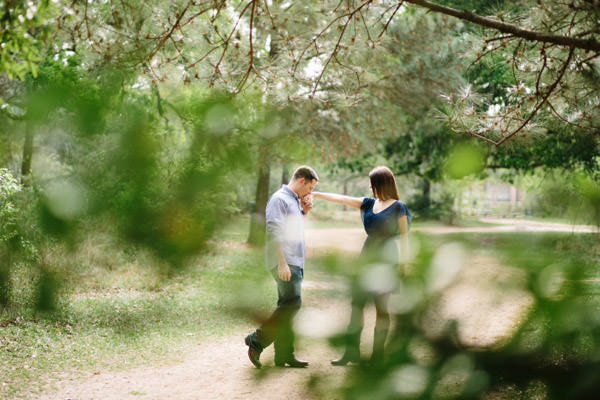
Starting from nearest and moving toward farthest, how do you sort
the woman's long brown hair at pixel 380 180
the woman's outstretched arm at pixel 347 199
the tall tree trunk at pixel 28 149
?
the tall tree trunk at pixel 28 149 → the woman's outstretched arm at pixel 347 199 → the woman's long brown hair at pixel 380 180

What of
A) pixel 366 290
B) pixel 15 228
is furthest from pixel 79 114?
pixel 15 228

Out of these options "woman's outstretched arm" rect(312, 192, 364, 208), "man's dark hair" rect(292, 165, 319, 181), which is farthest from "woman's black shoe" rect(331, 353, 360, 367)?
"man's dark hair" rect(292, 165, 319, 181)

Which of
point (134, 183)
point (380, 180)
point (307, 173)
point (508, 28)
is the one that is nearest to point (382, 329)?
point (134, 183)

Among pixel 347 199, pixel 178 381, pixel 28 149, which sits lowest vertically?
pixel 178 381

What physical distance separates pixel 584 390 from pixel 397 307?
231 mm

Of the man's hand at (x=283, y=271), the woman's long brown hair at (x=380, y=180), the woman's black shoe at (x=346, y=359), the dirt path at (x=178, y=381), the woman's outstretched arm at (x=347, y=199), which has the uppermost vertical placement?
the woman's long brown hair at (x=380, y=180)

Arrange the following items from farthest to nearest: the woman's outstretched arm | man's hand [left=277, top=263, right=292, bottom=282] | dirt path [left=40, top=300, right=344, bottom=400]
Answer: dirt path [left=40, top=300, right=344, bottom=400], the woman's outstretched arm, man's hand [left=277, top=263, right=292, bottom=282]

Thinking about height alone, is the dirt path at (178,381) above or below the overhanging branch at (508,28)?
below

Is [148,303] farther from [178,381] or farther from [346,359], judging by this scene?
[178,381]

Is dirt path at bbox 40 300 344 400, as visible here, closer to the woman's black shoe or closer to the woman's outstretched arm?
the woman's outstretched arm

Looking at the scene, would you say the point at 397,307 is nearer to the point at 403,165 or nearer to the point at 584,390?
the point at 584,390

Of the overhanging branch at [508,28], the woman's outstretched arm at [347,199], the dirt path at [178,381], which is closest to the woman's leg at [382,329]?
the overhanging branch at [508,28]

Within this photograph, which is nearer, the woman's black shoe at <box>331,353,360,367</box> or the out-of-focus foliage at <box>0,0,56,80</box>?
the woman's black shoe at <box>331,353,360,367</box>

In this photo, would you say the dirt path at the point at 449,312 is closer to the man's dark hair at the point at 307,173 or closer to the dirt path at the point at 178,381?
the dirt path at the point at 178,381
